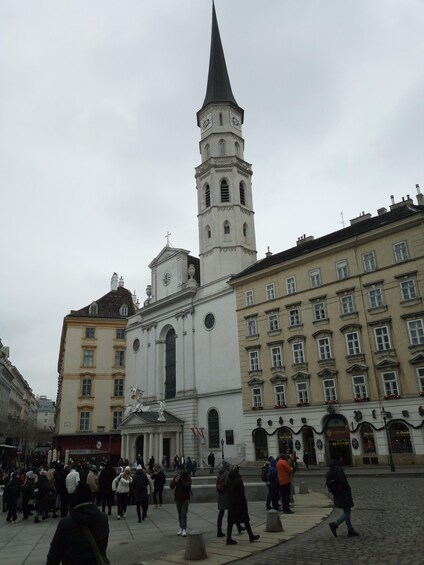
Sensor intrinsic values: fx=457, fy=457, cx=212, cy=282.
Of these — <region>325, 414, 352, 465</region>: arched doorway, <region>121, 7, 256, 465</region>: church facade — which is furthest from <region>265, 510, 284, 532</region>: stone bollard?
<region>121, 7, 256, 465</region>: church facade

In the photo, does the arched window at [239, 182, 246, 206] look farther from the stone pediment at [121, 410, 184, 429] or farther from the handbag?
the handbag

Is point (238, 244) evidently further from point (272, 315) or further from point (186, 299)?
point (272, 315)

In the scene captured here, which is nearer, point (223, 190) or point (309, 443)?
point (309, 443)

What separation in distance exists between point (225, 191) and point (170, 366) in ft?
68.4

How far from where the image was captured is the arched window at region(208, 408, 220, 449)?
4306 cm

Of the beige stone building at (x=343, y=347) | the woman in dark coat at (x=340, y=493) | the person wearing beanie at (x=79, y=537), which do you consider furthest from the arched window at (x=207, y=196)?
the person wearing beanie at (x=79, y=537)

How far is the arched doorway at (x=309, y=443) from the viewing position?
1345 inches

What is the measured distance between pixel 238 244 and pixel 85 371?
2496cm

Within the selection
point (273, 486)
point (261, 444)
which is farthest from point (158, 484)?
point (261, 444)

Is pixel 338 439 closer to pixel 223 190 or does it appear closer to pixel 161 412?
pixel 161 412

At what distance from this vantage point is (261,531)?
38.3 feet

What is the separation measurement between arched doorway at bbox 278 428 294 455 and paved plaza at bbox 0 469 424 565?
18.4 m

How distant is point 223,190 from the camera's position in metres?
52.3

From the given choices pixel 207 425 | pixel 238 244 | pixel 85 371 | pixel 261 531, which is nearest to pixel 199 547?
pixel 261 531
